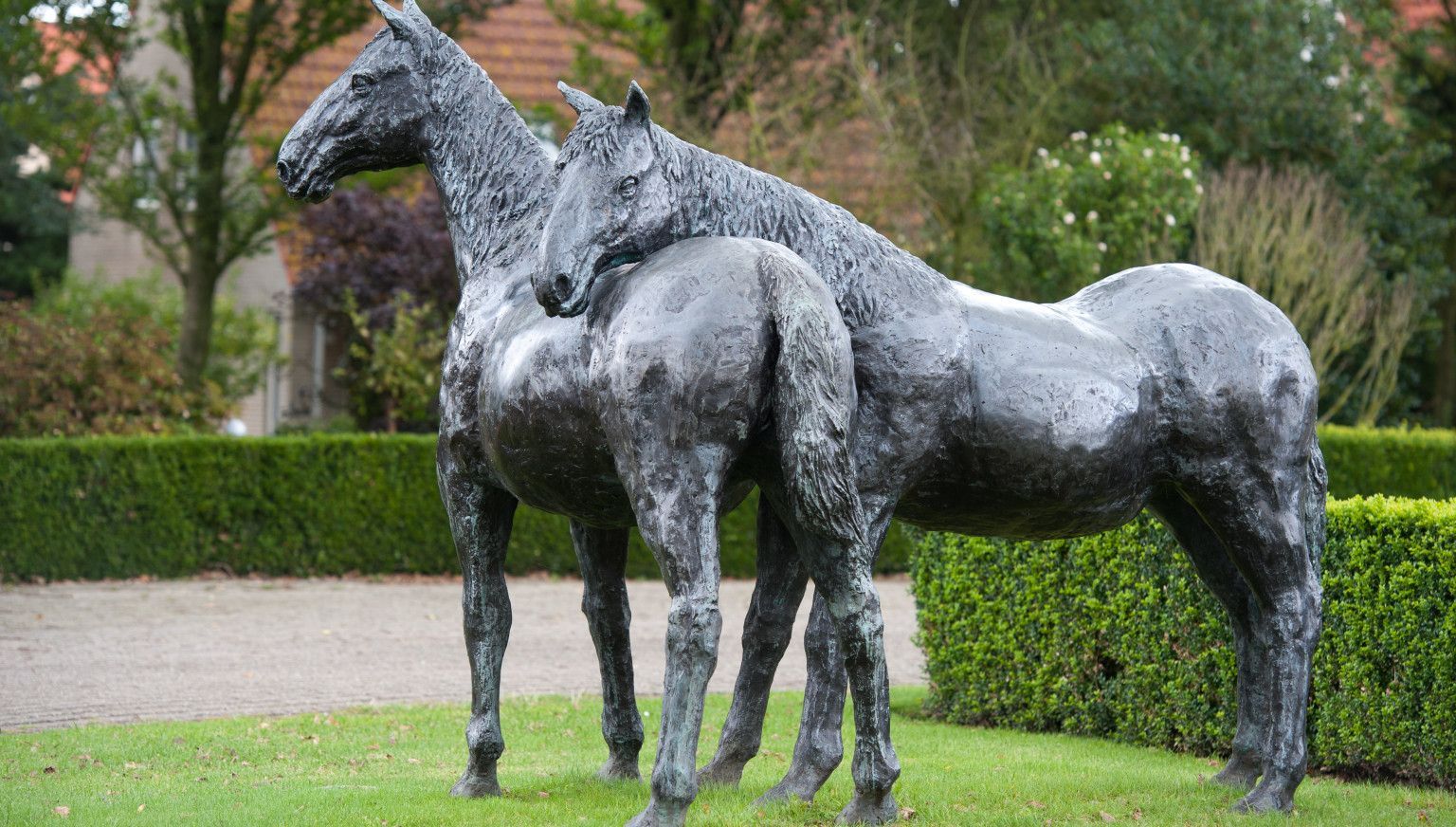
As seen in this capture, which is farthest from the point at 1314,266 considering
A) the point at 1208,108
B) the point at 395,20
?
the point at 395,20

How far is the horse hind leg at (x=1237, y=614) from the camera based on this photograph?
5.91 metres

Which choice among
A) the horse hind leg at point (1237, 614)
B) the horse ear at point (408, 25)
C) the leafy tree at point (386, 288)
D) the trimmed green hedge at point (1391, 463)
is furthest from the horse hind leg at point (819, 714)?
the leafy tree at point (386, 288)

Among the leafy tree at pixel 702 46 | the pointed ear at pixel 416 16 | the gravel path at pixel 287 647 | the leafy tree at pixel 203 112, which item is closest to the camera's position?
the pointed ear at pixel 416 16

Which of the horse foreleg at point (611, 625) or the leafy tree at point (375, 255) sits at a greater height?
the leafy tree at point (375, 255)

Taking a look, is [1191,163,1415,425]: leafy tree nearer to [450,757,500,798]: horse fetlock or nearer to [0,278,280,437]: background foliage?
[0,278,280,437]: background foliage

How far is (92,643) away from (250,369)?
14.4 metres

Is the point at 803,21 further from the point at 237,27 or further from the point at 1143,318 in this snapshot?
the point at 1143,318

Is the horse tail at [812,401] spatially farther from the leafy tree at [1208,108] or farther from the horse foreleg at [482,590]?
the leafy tree at [1208,108]

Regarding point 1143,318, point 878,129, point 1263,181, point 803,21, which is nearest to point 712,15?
point 803,21

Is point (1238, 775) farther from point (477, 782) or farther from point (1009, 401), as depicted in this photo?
point (477, 782)

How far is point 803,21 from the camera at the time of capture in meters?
21.0

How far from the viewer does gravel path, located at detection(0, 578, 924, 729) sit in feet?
29.6

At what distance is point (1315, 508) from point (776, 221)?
2.44m

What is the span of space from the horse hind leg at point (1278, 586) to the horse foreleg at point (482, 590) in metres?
2.64
